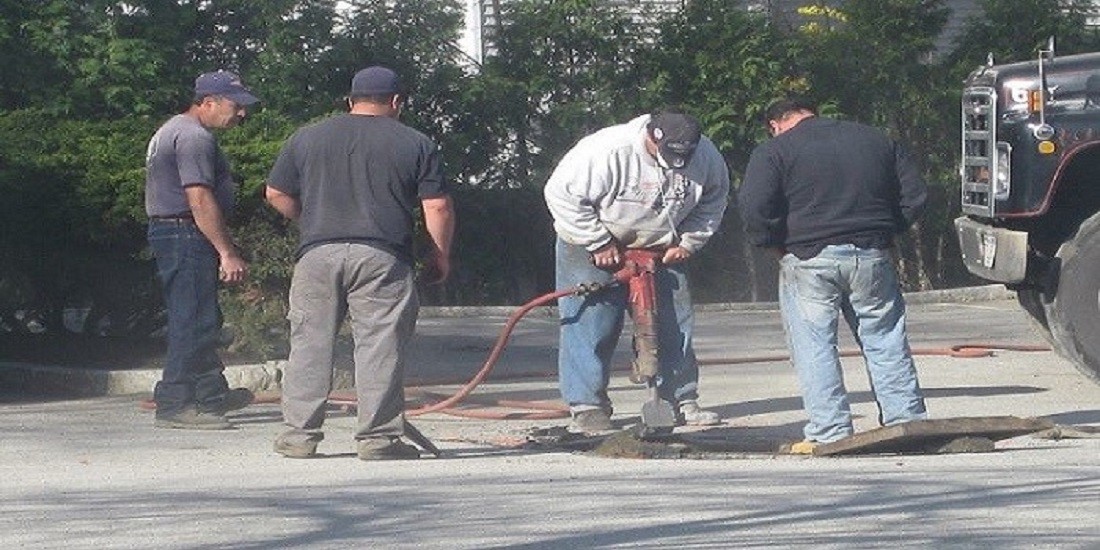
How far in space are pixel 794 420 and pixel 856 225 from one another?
168cm

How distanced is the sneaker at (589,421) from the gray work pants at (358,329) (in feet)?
4.19

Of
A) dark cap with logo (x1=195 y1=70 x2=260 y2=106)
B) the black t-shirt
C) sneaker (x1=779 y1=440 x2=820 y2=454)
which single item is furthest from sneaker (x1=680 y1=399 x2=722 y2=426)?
dark cap with logo (x1=195 y1=70 x2=260 y2=106)

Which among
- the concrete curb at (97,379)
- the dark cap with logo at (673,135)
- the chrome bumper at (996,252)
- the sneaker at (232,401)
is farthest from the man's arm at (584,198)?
the concrete curb at (97,379)

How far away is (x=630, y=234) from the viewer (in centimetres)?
1099

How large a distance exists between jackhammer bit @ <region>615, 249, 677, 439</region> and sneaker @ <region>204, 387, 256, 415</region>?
204 centimetres

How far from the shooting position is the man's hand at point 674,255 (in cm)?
1101

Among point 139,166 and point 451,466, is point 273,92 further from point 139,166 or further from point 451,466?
point 451,466

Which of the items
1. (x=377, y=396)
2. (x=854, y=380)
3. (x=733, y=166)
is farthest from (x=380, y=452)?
(x=733, y=166)

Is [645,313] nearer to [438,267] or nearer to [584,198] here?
[584,198]

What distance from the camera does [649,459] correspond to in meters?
10.1

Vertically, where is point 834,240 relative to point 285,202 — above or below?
below

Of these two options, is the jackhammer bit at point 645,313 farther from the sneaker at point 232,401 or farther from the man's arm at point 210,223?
the sneaker at point 232,401

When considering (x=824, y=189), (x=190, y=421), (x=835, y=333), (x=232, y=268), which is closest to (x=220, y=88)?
(x=232, y=268)

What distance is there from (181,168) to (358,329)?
156cm
